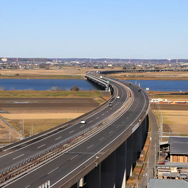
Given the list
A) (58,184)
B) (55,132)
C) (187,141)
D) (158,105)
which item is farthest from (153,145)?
(158,105)

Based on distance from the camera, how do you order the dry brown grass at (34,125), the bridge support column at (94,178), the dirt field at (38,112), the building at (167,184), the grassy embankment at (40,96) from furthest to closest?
the grassy embankment at (40,96) < the dirt field at (38,112) < the dry brown grass at (34,125) < the bridge support column at (94,178) < the building at (167,184)

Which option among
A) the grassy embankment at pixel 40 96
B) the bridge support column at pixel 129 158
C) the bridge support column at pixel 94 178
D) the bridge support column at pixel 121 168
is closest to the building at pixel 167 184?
the bridge support column at pixel 94 178

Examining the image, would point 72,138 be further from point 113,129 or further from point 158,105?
point 158,105

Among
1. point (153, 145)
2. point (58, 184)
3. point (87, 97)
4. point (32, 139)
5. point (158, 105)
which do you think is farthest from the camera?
point (87, 97)

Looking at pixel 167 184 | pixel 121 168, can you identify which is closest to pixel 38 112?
pixel 121 168

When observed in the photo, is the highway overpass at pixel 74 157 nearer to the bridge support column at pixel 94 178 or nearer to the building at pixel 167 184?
the bridge support column at pixel 94 178

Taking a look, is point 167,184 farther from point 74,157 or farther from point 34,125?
point 34,125

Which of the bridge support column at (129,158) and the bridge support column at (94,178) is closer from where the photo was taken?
the bridge support column at (94,178)
